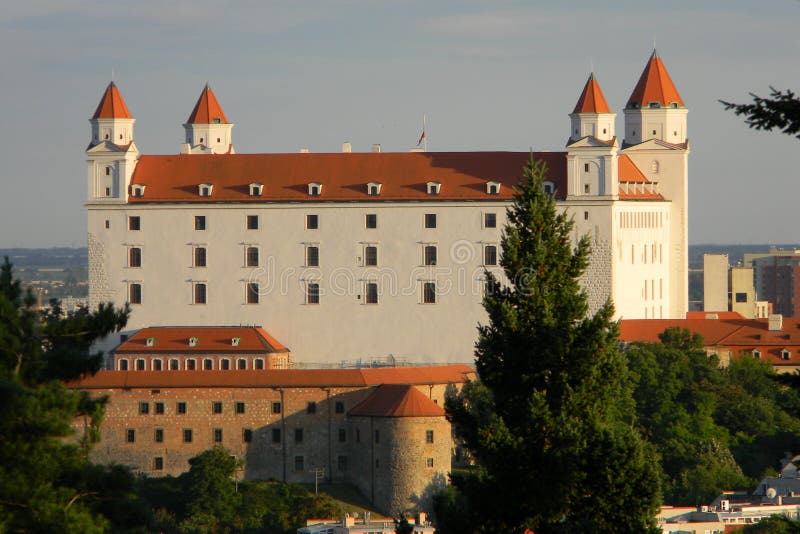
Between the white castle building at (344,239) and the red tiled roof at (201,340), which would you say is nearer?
the red tiled roof at (201,340)

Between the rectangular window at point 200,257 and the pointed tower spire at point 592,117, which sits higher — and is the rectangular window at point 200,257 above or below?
below

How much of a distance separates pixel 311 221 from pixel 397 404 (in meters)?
12.9

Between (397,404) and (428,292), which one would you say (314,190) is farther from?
(397,404)

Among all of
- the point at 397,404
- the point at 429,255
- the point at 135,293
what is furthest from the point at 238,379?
the point at 429,255

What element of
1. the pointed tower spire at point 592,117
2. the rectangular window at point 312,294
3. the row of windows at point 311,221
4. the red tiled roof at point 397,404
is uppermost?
the pointed tower spire at point 592,117

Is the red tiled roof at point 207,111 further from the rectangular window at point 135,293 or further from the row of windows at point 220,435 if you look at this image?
the row of windows at point 220,435

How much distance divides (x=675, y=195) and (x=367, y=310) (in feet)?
48.0

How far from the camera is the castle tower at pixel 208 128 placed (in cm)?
9125

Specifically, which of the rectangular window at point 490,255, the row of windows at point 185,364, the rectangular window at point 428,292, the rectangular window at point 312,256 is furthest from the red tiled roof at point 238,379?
the rectangular window at point 312,256

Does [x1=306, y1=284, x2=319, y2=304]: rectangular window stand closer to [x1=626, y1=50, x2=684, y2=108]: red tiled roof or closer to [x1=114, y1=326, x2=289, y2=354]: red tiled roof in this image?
[x1=114, y1=326, x2=289, y2=354]: red tiled roof

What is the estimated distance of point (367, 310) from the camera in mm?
81250

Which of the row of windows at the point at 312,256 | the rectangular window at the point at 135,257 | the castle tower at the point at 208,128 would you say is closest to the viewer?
the row of windows at the point at 312,256

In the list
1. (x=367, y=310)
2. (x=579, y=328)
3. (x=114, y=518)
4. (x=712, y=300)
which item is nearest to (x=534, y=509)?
(x=579, y=328)

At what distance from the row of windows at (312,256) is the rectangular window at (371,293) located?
2.47 feet
